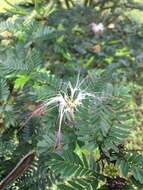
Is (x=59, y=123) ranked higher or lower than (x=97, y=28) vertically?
higher

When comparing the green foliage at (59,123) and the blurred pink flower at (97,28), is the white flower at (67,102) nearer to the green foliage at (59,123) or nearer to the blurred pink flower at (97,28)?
the green foliage at (59,123)

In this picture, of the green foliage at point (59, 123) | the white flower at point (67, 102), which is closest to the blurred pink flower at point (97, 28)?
the green foliage at point (59, 123)

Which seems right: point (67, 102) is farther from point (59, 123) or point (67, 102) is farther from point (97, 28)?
point (97, 28)

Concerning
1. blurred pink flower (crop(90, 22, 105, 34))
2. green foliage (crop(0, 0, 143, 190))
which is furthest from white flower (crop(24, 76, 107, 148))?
blurred pink flower (crop(90, 22, 105, 34))

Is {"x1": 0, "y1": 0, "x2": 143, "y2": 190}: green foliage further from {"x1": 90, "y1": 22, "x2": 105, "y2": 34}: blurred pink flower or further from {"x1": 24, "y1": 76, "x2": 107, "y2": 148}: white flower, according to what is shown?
{"x1": 90, "y1": 22, "x2": 105, "y2": 34}: blurred pink flower

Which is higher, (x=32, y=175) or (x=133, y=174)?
(x=133, y=174)

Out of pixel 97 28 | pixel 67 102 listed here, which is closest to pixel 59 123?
pixel 67 102

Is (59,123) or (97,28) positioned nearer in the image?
(59,123)

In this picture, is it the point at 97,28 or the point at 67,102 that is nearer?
the point at 67,102

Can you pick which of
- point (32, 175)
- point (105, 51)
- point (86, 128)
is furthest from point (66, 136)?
point (105, 51)

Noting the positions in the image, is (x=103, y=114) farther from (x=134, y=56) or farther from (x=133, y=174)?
(x=134, y=56)

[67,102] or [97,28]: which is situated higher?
[67,102]
